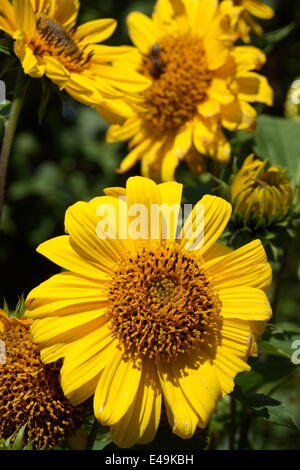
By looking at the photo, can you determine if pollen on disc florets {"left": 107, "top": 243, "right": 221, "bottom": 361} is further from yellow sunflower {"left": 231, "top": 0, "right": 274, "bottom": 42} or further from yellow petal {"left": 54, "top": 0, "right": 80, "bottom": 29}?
yellow sunflower {"left": 231, "top": 0, "right": 274, "bottom": 42}

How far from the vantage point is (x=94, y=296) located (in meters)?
1.39

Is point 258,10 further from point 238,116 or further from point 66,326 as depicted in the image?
point 66,326

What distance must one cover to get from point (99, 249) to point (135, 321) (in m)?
0.15

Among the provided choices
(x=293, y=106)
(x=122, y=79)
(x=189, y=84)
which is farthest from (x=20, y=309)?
(x=293, y=106)

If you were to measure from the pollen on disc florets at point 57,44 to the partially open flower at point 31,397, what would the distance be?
1.96 feet

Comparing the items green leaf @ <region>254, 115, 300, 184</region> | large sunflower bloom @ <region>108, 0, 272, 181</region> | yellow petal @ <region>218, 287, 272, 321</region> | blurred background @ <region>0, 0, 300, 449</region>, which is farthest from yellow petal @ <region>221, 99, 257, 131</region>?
blurred background @ <region>0, 0, 300, 449</region>

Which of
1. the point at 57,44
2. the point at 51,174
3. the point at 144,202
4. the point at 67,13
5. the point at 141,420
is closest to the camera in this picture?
the point at 141,420

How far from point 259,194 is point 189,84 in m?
0.49

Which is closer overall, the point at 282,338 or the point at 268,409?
the point at 268,409

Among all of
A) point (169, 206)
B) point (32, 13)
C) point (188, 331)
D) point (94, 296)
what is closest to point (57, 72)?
point (32, 13)

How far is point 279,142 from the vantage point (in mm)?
2270

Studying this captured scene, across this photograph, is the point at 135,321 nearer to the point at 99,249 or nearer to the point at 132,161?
the point at 99,249

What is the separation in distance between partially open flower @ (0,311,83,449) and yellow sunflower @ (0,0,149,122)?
0.50m

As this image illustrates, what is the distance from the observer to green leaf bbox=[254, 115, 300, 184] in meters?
2.19
